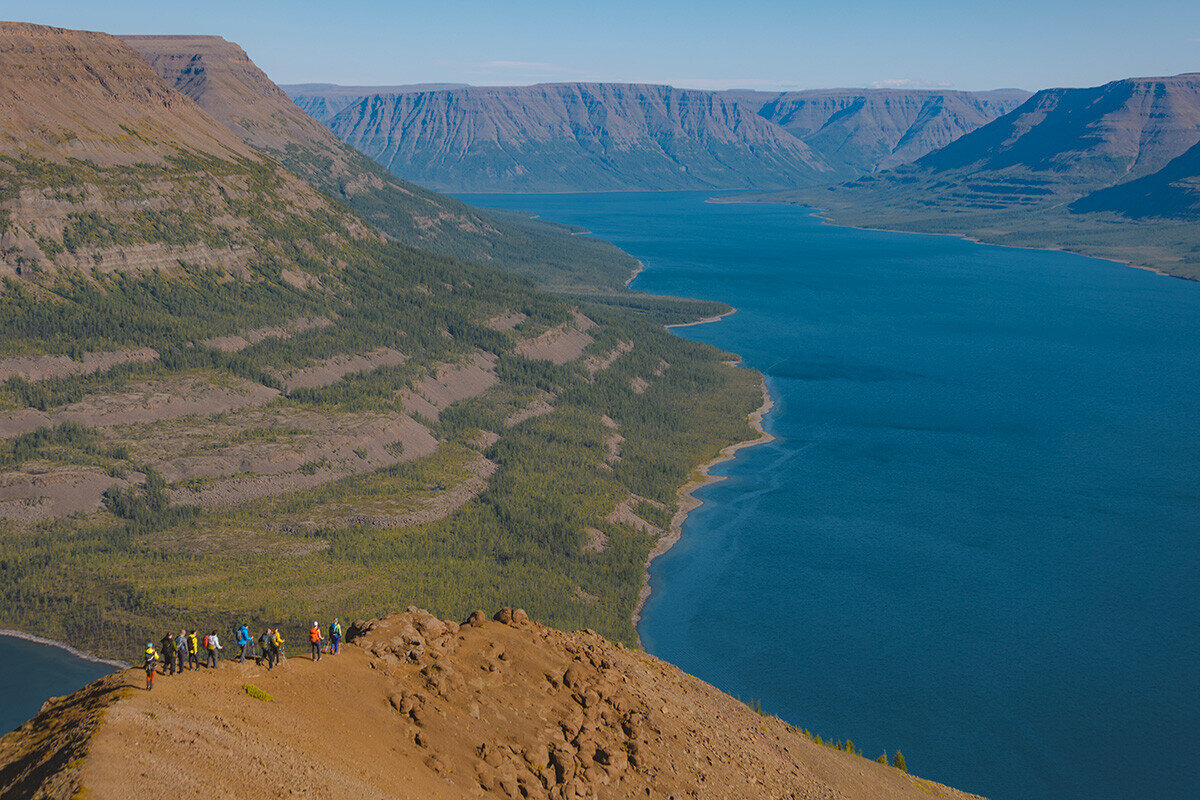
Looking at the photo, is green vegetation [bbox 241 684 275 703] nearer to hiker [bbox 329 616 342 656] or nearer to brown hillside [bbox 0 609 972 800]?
brown hillside [bbox 0 609 972 800]

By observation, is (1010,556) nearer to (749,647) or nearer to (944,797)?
(749,647)

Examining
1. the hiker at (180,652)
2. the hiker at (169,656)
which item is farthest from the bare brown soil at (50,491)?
the hiker at (169,656)

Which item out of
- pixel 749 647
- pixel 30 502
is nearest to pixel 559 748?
pixel 749 647

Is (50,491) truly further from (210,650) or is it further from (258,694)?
(258,694)

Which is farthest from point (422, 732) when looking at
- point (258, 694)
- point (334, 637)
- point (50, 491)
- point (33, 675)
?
point (50, 491)

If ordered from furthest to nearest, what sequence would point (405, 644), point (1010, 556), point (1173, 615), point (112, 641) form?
point (1010, 556)
point (1173, 615)
point (112, 641)
point (405, 644)

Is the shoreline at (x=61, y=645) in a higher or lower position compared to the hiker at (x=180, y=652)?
lower

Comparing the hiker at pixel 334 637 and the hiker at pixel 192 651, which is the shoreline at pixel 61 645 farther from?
the hiker at pixel 334 637
